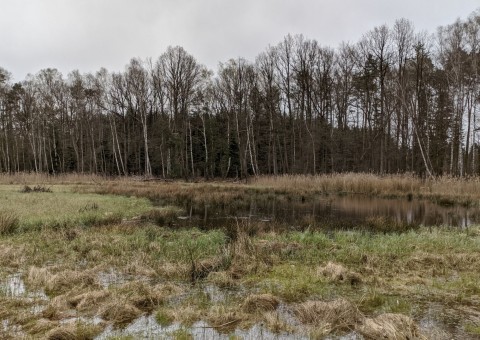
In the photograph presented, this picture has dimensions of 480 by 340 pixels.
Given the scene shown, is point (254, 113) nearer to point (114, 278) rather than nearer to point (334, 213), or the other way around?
point (334, 213)

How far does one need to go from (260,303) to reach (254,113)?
130 ft

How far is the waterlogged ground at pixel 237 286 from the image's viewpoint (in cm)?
423

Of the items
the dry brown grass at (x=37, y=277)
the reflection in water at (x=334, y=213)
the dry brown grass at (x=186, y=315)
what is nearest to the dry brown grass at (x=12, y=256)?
the dry brown grass at (x=37, y=277)

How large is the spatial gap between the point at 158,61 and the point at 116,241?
39.1 metres

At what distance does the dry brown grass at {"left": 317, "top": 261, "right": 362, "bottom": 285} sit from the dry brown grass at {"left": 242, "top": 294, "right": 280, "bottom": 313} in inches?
52.1

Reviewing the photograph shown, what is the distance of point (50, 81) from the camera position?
4791 cm

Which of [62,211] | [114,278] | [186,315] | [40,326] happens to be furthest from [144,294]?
[62,211]

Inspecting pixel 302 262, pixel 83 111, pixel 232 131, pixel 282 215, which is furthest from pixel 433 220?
pixel 83 111

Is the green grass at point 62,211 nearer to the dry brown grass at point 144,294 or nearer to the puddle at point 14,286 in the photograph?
the puddle at point 14,286

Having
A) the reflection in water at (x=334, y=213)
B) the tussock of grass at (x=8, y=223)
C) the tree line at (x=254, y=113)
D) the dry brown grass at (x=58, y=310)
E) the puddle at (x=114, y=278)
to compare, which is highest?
the tree line at (x=254, y=113)

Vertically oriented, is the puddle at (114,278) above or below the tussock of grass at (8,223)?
below

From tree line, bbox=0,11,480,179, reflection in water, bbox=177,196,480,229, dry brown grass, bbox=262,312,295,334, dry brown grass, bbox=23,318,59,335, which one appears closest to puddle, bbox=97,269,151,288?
dry brown grass, bbox=23,318,59,335

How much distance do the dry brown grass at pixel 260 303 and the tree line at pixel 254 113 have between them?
30.2 meters

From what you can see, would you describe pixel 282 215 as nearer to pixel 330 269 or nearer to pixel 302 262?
pixel 302 262
